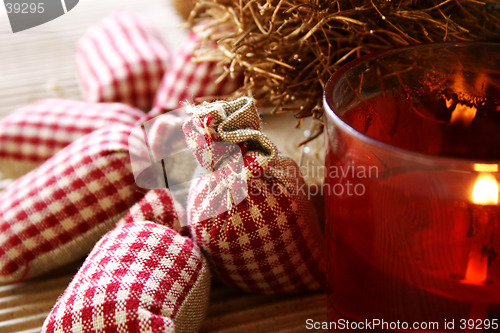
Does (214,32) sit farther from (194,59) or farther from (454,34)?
(454,34)

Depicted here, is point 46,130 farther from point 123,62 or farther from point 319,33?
point 319,33

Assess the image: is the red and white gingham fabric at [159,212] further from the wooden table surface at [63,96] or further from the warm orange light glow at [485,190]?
the warm orange light glow at [485,190]

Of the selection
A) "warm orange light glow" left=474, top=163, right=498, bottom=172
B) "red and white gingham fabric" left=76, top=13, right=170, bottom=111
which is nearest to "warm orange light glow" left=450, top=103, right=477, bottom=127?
"warm orange light glow" left=474, top=163, right=498, bottom=172

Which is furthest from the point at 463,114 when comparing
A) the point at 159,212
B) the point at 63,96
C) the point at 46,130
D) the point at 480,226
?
the point at 63,96

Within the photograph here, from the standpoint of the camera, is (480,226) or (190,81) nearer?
(480,226)

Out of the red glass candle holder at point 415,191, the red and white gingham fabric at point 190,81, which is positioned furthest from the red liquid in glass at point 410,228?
the red and white gingham fabric at point 190,81
